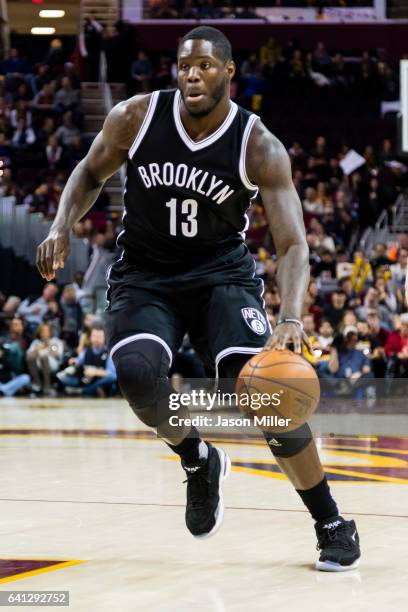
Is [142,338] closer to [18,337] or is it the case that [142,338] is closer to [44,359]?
[44,359]

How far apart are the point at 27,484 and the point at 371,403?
6.64m

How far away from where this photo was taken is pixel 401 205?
2009 cm

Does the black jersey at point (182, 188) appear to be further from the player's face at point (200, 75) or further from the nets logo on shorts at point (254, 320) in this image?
the nets logo on shorts at point (254, 320)

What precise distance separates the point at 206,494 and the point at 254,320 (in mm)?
768

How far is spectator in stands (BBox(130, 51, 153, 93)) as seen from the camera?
22.8 meters

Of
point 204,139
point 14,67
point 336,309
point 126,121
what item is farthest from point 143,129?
point 14,67

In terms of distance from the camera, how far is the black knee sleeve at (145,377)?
4336 mm

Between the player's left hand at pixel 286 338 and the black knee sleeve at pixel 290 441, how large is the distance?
340mm

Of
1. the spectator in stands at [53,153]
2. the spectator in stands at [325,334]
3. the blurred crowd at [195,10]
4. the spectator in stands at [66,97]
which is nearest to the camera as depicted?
the spectator in stands at [325,334]

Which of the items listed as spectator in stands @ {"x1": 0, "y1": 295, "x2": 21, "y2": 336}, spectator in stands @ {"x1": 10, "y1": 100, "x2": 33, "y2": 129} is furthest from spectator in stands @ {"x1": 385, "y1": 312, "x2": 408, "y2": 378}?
spectator in stands @ {"x1": 10, "y1": 100, "x2": 33, "y2": 129}

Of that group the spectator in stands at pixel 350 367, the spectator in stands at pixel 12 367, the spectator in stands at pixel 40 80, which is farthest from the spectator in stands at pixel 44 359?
the spectator in stands at pixel 40 80

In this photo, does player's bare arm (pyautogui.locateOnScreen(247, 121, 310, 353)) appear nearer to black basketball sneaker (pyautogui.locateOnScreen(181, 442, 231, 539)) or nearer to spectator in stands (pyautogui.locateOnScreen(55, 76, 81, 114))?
black basketball sneaker (pyautogui.locateOnScreen(181, 442, 231, 539))

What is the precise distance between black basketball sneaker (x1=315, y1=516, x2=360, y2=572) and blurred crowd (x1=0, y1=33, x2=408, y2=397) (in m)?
7.37

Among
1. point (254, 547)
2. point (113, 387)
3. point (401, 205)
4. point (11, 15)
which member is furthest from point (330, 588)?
point (11, 15)
